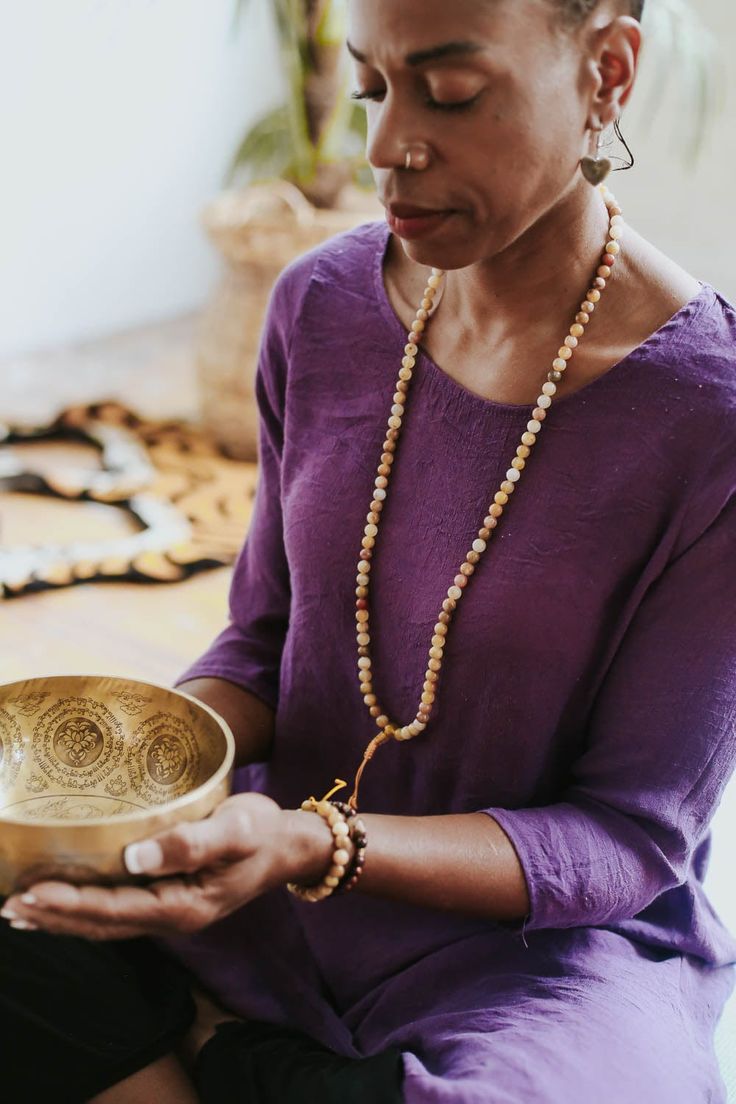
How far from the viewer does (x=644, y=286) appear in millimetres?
1080

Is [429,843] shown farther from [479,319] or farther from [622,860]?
[479,319]

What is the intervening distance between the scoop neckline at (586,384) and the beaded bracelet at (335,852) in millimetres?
342

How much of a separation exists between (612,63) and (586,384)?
24cm

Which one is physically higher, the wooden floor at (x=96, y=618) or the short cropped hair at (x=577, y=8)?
the short cropped hair at (x=577, y=8)

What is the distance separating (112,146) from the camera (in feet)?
12.7

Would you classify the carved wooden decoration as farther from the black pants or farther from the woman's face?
the woman's face

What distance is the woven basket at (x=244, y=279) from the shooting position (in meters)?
3.01

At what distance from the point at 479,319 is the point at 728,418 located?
0.23m

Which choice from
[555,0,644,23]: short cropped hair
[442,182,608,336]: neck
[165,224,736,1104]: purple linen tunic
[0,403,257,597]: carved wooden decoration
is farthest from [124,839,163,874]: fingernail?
[0,403,257,597]: carved wooden decoration

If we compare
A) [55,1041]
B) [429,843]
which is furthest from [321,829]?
[55,1041]

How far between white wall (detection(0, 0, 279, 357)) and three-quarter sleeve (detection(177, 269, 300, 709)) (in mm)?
2524

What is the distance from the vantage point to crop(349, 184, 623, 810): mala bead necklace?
1.07 meters

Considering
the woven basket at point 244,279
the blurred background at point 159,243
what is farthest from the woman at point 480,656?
the woven basket at point 244,279

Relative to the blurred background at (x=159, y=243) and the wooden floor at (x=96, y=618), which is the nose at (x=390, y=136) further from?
the blurred background at (x=159, y=243)
